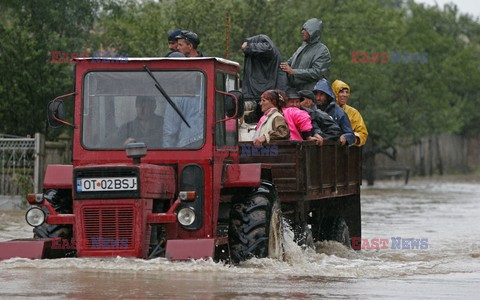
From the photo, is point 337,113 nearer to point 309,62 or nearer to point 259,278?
point 309,62

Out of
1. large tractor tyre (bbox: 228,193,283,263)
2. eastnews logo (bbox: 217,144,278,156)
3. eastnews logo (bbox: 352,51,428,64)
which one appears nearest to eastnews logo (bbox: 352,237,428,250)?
eastnews logo (bbox: 217,144,278,156)

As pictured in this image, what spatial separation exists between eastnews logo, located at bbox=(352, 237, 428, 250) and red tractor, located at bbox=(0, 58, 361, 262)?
4829 mm

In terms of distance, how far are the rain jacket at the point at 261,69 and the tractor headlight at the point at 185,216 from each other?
4396 mm

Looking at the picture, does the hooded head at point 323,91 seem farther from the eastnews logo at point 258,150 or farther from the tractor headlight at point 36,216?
the tractor headlight at point 36,216

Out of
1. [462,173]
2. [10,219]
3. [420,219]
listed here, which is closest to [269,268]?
[10,219]

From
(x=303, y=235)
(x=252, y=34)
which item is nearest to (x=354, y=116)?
(x=303, y=235)

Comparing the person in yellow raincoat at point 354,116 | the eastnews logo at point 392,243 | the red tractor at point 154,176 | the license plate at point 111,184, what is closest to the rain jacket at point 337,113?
the person in yellow raincoat at point 354,116

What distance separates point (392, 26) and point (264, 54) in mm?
28453

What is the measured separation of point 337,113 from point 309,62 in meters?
0.80

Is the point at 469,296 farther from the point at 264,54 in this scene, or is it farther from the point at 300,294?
the point at 264,54

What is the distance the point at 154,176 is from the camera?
39.0 ft

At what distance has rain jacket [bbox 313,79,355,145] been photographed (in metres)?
16.5

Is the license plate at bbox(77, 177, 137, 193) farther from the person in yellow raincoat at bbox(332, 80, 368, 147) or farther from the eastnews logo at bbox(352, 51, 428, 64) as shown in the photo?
the eastnews logo at bbox(352, 51, 428, 64)

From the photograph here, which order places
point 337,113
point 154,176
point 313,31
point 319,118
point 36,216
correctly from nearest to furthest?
1. point 154,176
2. point 36,216
3. point 319,118
4. point 337,113
5. point 313,31
